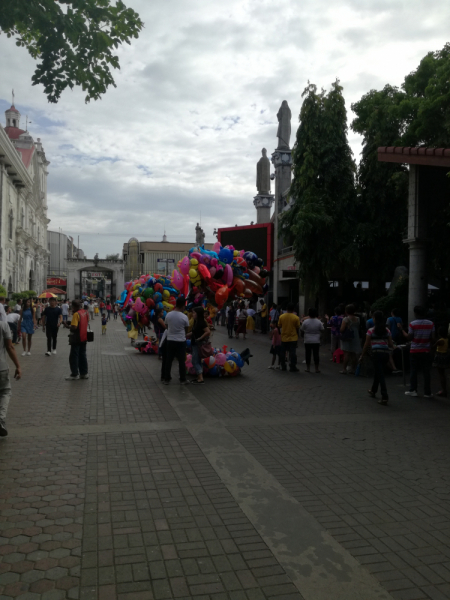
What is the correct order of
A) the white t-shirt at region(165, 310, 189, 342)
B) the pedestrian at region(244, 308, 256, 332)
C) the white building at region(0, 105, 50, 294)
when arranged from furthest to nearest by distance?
the white building at region(0, 105, 50, 294), the pedestrian at region(244, 308, 256, 332), the white t-shirt at region(165, 310, 189, 342)

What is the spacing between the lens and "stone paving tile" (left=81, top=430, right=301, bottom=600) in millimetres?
3266

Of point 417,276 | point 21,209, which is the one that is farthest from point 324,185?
point 21,209

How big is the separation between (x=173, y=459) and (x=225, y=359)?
5845mm

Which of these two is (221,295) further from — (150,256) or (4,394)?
(150,256)

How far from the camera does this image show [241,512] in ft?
14.3

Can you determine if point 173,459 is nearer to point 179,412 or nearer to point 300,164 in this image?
point 179,412

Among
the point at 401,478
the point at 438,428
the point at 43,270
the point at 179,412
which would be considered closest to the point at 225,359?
the point at 179,412

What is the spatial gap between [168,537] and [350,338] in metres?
8.75

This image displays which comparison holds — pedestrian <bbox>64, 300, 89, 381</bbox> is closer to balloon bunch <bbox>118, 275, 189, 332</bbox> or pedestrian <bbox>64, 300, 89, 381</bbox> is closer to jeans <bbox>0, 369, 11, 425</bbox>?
jeans <bbox>0, 369, 11, 425</bbox>

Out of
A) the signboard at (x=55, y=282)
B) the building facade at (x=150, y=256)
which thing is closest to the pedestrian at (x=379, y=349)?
the building facade at (x=150, y=256)

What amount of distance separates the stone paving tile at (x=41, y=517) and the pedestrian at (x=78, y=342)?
445 cm

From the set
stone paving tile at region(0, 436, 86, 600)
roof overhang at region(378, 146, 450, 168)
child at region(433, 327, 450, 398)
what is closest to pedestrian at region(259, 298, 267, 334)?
roof overhang at region(378, 146, 450, 168)

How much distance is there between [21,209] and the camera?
44969 mm

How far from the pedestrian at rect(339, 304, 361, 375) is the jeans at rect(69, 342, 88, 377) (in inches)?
222
